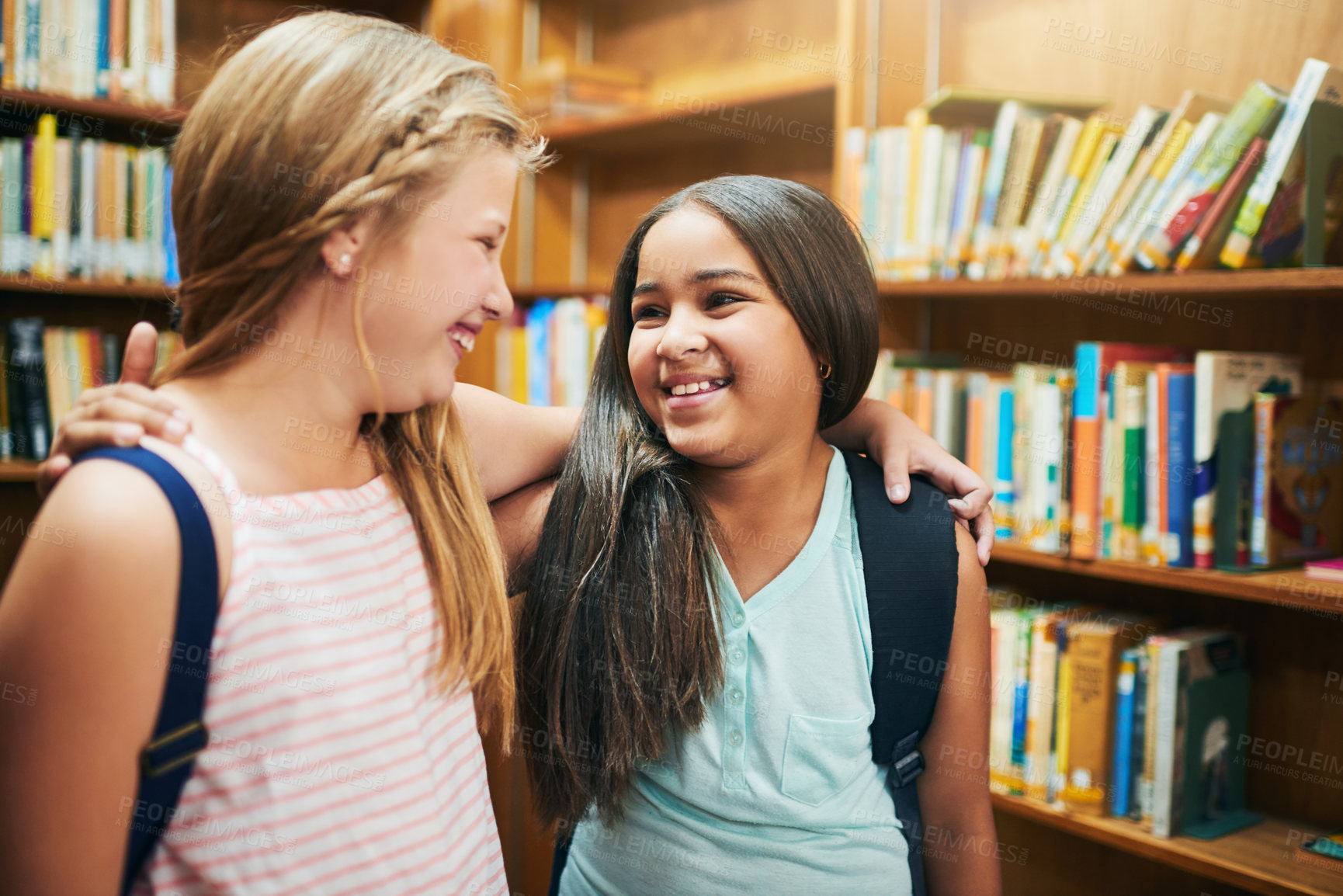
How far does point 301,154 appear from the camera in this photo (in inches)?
27.8

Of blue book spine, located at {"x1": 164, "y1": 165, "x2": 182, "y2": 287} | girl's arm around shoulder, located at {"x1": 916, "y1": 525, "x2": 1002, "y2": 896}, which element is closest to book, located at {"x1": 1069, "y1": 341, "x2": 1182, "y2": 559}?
girl's arm around shoulder, located at {"x1": 916, "y1": 525, "x2": 1002, "y2": 896}

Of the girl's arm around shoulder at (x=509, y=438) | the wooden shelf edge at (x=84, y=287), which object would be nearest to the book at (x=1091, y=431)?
the girl's arm around shoulder at (x=509, y=438)

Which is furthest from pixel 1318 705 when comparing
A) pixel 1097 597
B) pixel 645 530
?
pixel 645 530

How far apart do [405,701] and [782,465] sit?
0.57 metres

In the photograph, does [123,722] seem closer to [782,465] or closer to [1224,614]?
[782,465]

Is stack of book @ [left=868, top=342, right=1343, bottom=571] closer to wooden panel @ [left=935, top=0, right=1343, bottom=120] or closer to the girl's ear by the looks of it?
wooden panel @ [left=935, top=0, right=1343, bottom=120]

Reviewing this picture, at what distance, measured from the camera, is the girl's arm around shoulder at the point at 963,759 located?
118cm

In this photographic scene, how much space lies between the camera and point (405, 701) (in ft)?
2.55

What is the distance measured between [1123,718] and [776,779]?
0.84 metres

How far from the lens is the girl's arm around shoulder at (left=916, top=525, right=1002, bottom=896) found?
1.18m

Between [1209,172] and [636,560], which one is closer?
[636,560]

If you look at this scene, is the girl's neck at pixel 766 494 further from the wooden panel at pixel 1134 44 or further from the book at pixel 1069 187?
the wooden panel at pixel 1134 44

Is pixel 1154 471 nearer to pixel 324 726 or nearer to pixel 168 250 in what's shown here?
pixel 324 726

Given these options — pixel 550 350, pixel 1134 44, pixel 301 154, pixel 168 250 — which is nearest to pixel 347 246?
pixel 301 154
